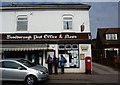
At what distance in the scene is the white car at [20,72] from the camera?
1588 cm

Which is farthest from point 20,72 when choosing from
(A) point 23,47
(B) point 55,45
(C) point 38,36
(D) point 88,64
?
(D) point 88,64

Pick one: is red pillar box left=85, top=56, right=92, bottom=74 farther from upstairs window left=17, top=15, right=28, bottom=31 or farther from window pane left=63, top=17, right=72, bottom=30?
upstairs window left=17, top=15, right=28, bottom=31

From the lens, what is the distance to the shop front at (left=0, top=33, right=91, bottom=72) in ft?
76.4

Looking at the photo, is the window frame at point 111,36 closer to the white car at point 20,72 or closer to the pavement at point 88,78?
the pavement at point 88,78

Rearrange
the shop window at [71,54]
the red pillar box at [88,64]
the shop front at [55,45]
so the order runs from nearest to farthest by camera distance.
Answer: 1. the red pillar box at [88,64]
2. the shop front at [55,45]
3. the shop window at [71,54]

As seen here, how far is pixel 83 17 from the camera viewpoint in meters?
23.7

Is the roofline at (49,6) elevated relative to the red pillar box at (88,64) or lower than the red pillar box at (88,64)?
elevated

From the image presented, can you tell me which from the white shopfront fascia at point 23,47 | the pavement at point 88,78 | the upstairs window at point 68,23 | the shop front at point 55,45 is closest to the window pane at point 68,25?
the upstairs window at point 68,23

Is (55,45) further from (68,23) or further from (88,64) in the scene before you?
(88,64)

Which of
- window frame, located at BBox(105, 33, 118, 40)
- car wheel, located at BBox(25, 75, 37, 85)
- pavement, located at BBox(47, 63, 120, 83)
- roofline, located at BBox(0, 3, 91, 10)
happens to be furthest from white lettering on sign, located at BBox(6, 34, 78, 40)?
window frame, located at BBox(105, 33, 118, 40)

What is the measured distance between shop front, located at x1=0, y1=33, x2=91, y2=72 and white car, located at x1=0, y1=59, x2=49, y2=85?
6.44 metres

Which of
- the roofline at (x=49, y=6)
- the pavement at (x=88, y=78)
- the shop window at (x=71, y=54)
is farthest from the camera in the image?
the roofline at (x=49, y=6)

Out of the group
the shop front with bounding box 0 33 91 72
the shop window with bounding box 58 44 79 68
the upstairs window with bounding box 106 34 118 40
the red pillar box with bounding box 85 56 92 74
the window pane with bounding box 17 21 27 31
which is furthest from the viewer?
the upstairs window with bounding box 106 34 118 40

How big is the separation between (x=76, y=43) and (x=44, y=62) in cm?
355
